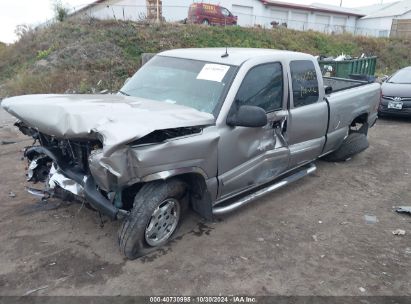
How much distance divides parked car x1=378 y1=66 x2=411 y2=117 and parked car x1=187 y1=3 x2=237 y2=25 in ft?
54.3

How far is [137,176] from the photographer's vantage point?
304 cm

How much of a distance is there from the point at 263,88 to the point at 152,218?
190 centimetres

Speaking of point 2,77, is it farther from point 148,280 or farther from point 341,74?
point 148,280

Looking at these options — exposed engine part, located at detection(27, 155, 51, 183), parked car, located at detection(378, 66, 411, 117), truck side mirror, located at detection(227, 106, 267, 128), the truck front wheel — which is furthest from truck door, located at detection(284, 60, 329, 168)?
parked car, located at detection(378, 66, 411, 117)

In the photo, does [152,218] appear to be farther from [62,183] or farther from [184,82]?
[184,82]

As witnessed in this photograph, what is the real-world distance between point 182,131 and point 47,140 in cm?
148

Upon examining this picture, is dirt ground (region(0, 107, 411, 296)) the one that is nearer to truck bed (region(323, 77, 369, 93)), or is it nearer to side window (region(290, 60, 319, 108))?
side window (region(290, 60, 319, 108))

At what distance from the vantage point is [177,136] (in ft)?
11.0

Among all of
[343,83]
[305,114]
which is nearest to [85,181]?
[305,114]

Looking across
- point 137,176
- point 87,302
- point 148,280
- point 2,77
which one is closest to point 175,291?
point 148,280

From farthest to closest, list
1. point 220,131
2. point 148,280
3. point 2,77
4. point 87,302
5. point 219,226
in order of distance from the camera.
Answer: point 2,77
point 219,226
point 220,131
point 148,280
point 87,302

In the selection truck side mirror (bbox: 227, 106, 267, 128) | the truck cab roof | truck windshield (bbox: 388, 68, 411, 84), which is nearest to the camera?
truck side mirror (bbox: 227, 106, 267, 128)

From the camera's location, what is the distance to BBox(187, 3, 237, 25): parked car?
2456 cm

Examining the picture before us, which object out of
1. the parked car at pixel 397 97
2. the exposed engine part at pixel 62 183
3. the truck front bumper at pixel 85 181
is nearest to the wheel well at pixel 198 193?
the truck front bumper at pixel 85 181
